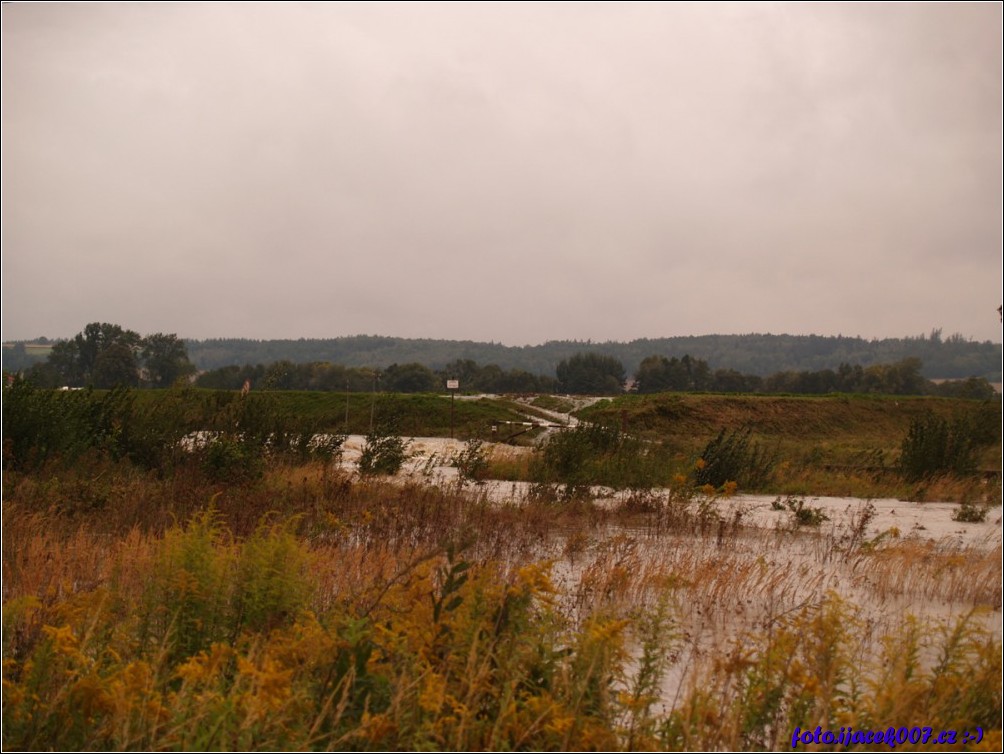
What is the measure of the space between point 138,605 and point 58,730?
1.51m

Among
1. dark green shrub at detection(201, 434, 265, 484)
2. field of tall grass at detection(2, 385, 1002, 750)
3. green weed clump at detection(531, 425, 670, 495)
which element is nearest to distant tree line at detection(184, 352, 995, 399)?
green weed clump at detection(531, 425, 670, 495)

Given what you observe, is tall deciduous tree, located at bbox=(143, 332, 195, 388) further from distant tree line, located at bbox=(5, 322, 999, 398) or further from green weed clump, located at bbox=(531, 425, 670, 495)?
green weed clump, located at bbox=(531, 425, 670, 495)

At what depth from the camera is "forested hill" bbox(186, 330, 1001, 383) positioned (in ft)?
465

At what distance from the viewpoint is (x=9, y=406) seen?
11516 mm

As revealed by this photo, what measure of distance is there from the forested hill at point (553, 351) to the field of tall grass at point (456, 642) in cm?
12261

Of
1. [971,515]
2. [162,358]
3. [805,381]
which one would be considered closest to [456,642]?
[971,515]

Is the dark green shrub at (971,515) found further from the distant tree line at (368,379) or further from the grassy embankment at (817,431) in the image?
the distant tree line at (368,379)

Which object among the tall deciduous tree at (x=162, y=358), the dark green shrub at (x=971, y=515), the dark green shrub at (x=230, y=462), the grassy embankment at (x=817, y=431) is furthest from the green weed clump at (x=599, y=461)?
the tall deciduous tree at (x=162, y=358)

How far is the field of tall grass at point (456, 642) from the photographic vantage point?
378cm

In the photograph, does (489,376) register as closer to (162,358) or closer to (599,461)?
(162,358)

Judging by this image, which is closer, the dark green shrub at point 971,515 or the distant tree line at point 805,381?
the dark green shrub at point 971,515

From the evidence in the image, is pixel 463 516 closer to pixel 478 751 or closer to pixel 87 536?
pixel 87 536

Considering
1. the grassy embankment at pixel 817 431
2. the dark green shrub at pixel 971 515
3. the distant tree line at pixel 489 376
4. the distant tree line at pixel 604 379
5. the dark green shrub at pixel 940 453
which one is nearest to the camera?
the dark green shrub at pixel 971 515

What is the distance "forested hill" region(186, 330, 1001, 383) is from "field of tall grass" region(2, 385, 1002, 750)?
4827 inches
